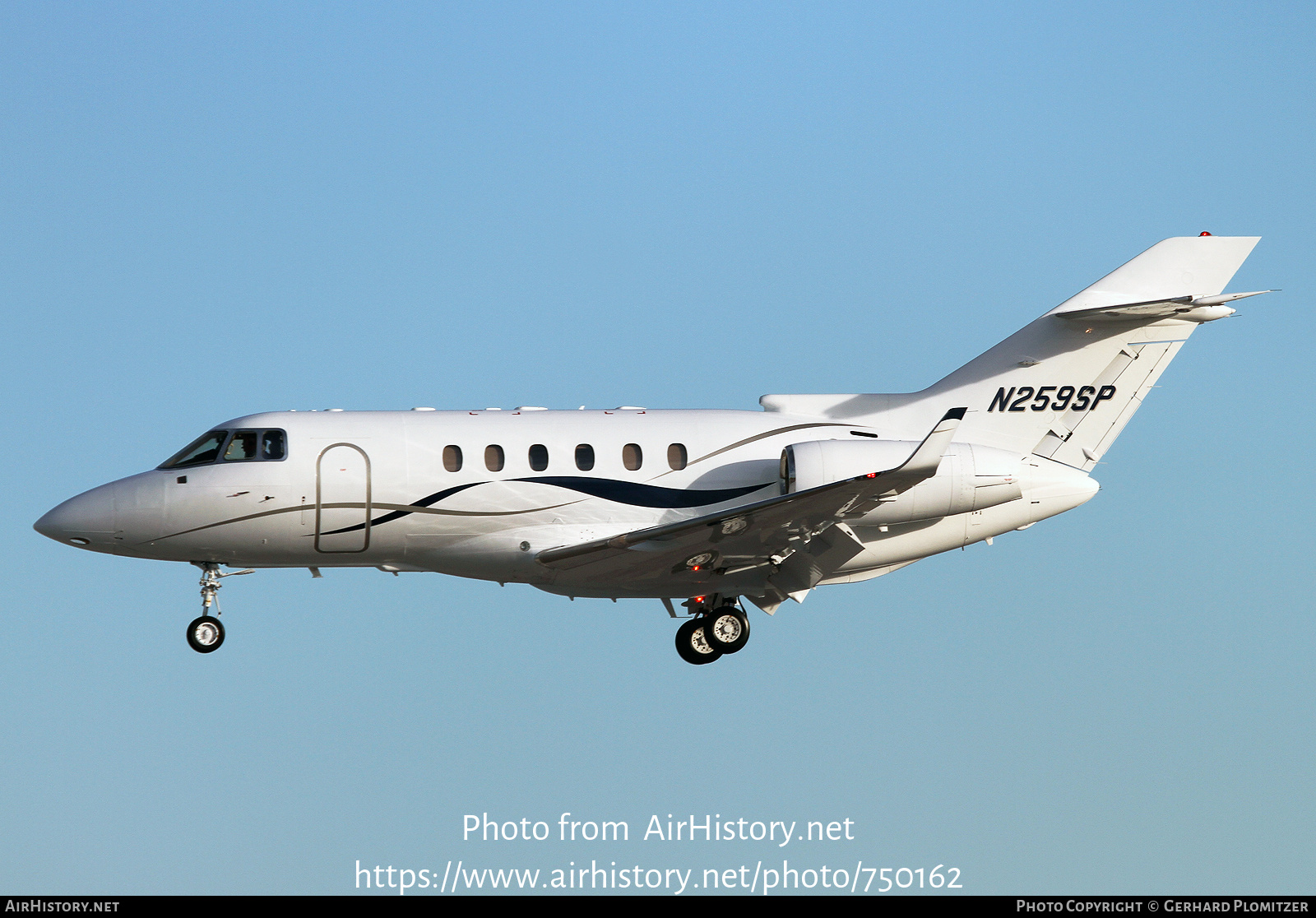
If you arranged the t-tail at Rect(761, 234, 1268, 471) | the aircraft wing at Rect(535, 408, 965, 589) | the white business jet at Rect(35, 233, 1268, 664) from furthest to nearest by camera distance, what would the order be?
the t-tail at Rect(761, 234, 1268, 471) → the white business jet at Rect(35, 233, 1268, 664) → the aircraft wing at Rect(535, 408, 965, 589)

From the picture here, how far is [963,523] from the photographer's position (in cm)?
2192

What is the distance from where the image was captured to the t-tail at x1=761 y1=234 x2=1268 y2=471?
22516 mm

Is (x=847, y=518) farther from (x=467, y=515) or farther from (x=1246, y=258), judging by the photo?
(x=1246, y=258)

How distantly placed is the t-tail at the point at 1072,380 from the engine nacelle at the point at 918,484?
6.77ft

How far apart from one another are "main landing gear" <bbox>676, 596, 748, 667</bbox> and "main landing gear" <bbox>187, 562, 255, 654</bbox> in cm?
666

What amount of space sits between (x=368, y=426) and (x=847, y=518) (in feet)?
23.3

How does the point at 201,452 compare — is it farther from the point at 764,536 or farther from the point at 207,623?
the point at 764,536

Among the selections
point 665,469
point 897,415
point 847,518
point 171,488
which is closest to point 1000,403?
point 897,415

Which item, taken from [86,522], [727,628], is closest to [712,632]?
[727,628]

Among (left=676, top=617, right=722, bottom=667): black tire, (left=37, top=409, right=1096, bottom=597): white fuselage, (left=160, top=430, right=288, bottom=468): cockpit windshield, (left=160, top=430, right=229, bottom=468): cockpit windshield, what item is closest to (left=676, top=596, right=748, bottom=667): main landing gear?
(left=676, top=617, right=722, bottom=667): black tire

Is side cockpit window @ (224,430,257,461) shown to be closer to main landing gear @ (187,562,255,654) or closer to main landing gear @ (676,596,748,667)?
main landing gear @ (187,562,255,654)

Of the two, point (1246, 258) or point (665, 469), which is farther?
point (1246, 258)

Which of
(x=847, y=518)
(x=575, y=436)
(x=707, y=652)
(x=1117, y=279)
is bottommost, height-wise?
(x=707, y=652)

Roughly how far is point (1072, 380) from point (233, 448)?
1273 centimetres
